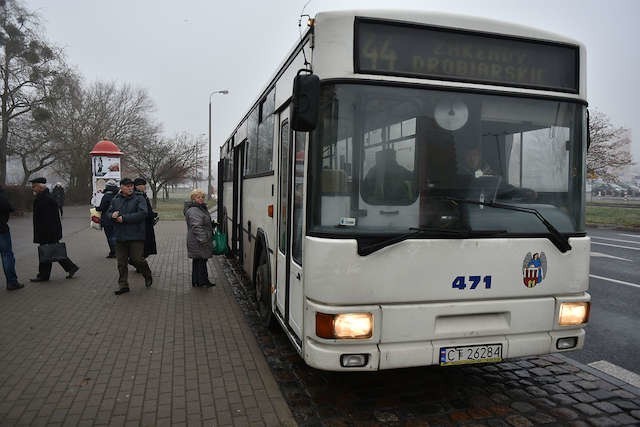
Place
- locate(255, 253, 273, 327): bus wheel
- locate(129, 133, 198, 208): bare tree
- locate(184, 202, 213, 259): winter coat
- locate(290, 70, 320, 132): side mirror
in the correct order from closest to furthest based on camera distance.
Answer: locate(290, 70, 320, 132): side mirror < locate(255, 253, 273, 327): bus wheel < locate(184, 202, 213, 259): winter coat < locate(129, 133, 198, 208): bare tree

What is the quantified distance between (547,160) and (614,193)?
238 feet

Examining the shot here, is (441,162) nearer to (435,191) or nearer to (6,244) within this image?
(435,191)

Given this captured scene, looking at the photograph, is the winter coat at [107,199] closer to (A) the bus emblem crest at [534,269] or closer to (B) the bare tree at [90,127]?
(A) the bus emblem crest at [534,269]

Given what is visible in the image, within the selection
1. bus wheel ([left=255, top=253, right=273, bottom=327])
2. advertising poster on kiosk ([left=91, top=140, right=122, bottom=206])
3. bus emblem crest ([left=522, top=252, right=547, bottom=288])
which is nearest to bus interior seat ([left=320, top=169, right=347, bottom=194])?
bus emblem crest ([left=522, top=252, right=547, bottom=288])

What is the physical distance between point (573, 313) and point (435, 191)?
165 centimetres

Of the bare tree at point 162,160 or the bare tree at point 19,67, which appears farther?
the bare tree at point 162,160

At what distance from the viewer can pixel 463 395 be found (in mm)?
4477

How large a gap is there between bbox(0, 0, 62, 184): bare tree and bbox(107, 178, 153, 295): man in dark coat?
27.1 meters

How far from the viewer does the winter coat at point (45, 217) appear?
28.7 feet

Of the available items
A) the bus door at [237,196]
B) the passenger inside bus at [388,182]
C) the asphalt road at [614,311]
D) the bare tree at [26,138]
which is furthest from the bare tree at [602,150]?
the bare tree at [26,138]

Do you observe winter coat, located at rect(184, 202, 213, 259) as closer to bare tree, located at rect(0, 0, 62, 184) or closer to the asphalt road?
the asphalt road

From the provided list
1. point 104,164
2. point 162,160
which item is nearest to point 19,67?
point 162,160

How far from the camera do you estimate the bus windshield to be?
3.72m

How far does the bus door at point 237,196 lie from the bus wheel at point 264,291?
2595mm
